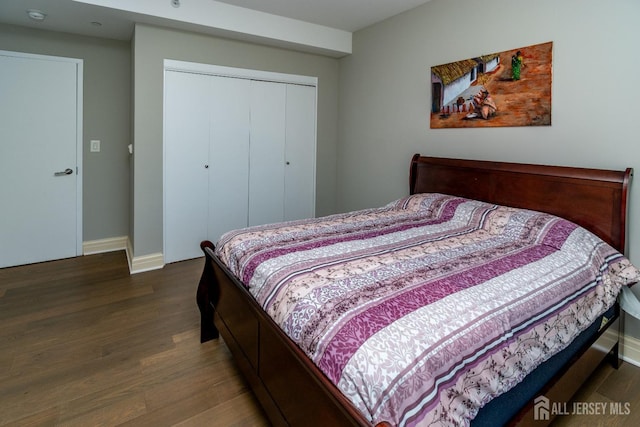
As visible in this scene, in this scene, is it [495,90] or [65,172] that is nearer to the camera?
[495,90]

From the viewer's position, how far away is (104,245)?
13.3 ft

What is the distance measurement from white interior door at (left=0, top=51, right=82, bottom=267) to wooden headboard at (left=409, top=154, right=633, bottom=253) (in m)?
3.61

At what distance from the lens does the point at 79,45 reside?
3646mm

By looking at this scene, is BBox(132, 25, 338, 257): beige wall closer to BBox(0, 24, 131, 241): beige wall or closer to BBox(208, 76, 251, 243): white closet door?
→ BBox(208, 76, 251, 243): white closet door

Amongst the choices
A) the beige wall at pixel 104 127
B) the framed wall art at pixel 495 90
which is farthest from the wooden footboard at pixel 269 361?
the beige wall at pixel 104 127

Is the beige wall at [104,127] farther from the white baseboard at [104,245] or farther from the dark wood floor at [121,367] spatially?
the dark wood floor at [121,367]

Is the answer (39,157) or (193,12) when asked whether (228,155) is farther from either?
(39,157)

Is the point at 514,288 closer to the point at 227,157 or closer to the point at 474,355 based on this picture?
the point at 474,355

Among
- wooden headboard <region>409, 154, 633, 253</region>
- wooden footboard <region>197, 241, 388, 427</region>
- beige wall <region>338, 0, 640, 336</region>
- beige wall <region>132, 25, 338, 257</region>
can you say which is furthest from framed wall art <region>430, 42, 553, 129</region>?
wooden footboard <region>197, 241, 388, 427</region>

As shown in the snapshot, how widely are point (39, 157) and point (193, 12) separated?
2.08 metres

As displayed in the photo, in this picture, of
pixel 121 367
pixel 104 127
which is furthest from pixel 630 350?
pixel 104 127

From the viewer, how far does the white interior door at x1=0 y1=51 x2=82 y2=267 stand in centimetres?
340

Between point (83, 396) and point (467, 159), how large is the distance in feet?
9.79

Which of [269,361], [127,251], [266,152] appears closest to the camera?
[269,361]
